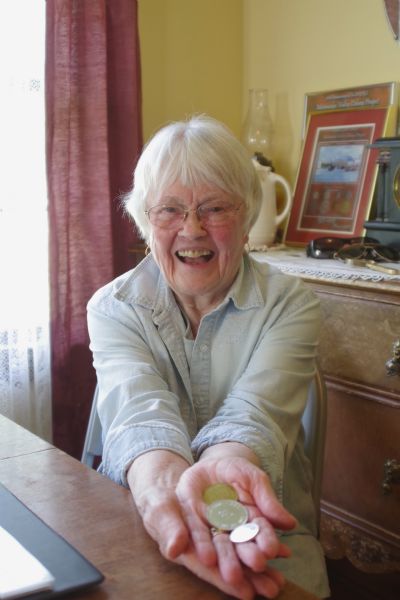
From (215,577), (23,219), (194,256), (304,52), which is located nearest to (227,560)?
(215,577)

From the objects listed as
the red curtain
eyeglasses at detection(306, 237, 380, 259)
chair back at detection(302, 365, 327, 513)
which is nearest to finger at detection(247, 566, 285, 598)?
chair back at detection(302, 365, 327, 513)

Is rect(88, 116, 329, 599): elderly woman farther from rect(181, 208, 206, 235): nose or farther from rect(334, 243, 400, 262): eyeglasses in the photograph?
rect(334, 243, 400, 262): eyeglasses

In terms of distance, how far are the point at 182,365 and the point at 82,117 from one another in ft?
3.44

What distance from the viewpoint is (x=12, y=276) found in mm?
1995

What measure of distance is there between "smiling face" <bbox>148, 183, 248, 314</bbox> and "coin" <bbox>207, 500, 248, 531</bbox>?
1.92 ft

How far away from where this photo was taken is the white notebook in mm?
668

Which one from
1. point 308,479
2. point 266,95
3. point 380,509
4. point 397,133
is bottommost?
point 380,509

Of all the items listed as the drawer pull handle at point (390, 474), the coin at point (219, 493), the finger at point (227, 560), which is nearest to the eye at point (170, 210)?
the coin at point (219, 493)

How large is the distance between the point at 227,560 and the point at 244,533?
0.05 metres

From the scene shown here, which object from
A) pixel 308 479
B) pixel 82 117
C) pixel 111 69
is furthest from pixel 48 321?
pixel 308 479

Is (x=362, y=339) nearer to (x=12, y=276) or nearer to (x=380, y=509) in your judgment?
(x=380, y=509)

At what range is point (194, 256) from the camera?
1.33 m

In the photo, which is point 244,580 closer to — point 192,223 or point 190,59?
point 192,223

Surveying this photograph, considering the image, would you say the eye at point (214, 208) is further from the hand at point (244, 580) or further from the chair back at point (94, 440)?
the hand at point (244, 580)
